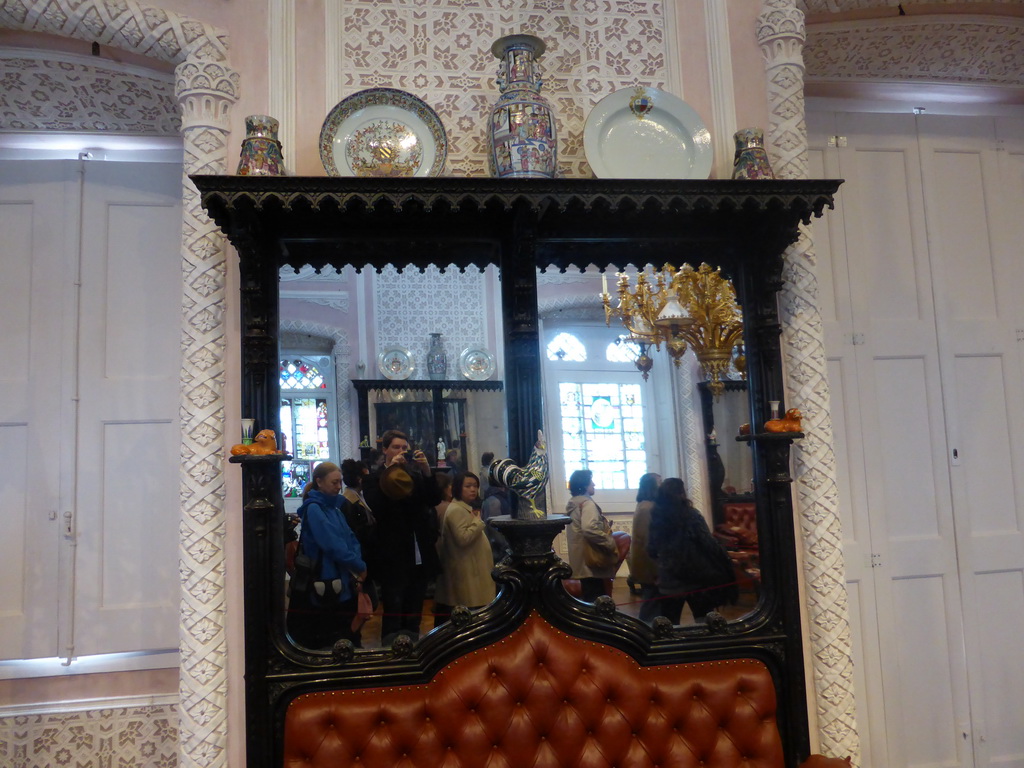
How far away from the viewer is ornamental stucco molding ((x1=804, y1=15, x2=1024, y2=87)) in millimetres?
3506

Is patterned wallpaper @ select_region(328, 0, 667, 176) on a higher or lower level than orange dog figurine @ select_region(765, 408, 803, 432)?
higher

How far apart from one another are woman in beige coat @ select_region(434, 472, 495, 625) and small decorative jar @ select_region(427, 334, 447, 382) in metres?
0.37

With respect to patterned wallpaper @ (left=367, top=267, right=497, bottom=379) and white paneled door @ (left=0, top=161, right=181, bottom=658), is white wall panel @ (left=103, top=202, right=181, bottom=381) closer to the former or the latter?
white paneled door @ (left=0, top=161, right=181, bottom=658)

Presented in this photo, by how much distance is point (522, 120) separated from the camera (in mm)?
2789

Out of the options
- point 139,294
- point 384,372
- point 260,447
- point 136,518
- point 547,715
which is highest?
point 139,294

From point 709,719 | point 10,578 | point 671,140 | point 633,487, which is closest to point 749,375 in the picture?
point 633,487

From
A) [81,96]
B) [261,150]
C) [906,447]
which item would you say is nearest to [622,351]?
[261,150]

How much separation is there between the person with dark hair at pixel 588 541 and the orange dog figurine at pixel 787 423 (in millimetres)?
693

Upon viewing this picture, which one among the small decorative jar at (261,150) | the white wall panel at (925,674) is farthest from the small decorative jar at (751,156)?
the white wall panel at (925,674)

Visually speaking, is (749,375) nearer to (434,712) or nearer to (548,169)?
(548,169)

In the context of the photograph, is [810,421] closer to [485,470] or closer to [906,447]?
[906,447]

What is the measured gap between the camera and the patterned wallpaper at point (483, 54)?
10.0 ft

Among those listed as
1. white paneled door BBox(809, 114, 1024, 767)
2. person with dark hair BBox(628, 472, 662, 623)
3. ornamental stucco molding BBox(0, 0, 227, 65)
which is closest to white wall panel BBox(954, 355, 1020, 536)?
white paneled door BBox(809, 114, 1024, 767)

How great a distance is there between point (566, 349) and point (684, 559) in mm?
894
